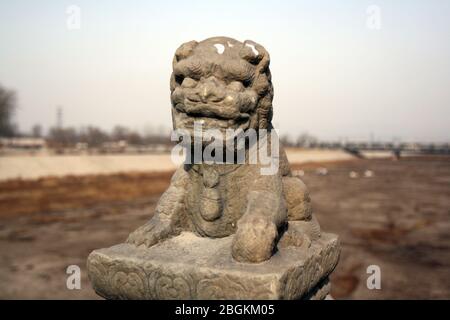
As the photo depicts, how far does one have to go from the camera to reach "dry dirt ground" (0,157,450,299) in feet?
18.4

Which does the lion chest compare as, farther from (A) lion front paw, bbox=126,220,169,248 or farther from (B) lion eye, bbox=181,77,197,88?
(B) lion eye, bbox=181,77,197,88

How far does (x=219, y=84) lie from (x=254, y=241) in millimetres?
915

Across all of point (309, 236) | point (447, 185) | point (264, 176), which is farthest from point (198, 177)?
point (447, 185)

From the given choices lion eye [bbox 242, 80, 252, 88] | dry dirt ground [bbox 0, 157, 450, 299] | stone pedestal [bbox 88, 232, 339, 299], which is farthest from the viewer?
dry dirt ground [bbox 0, 157, 450, 299]

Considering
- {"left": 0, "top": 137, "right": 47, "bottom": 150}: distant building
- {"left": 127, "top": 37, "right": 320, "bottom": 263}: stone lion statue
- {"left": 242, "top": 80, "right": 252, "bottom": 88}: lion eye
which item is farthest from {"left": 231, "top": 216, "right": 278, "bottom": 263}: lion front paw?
{"left": 0, "top": 137, "right": 47, "bottom": 150}: distant building

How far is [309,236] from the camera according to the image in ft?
8.96

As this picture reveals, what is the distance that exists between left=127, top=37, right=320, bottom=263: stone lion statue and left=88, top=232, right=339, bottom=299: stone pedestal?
0.28ft

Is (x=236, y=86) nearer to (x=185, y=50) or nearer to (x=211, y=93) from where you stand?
(x=211, y=93)

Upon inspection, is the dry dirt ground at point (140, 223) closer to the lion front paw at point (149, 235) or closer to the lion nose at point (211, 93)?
the lion front paw at point (149, 235)

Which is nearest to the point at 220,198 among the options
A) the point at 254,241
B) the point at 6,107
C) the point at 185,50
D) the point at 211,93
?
the point at 254,241

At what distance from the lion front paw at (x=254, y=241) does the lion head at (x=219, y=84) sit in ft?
1.93

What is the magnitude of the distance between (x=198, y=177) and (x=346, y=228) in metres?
7.54

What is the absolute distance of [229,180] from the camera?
262 centimetres

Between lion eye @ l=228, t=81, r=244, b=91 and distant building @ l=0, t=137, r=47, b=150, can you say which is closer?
lion eye @ l=228, t=81, r=244, b=91
